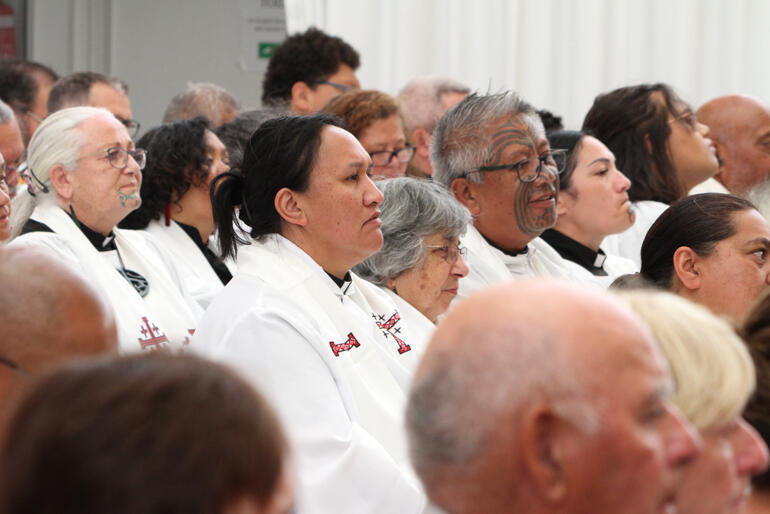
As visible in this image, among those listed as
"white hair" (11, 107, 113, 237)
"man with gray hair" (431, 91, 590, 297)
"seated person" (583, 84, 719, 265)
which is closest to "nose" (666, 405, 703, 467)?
"man with gray hair" (431, 91, 590, 297)

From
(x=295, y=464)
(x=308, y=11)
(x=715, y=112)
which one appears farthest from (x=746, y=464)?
(x=308, y=11)

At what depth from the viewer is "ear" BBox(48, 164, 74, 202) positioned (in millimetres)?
3848

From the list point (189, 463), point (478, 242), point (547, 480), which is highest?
point (189, 463)

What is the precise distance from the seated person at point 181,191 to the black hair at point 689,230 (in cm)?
192

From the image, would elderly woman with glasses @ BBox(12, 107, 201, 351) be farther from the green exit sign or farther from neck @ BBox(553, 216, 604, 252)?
the green exit sign

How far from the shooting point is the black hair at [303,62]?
18.7ft

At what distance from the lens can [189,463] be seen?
3.15 ft

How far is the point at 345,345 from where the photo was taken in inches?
114

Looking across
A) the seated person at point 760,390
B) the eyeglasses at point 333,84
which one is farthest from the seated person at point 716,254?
the eyeglasses at point 333,84

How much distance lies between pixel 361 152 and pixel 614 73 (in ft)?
13.0

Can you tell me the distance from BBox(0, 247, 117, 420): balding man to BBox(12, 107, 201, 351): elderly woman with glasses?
84.5 inches

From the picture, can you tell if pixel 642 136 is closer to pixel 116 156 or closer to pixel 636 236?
pixel 636 236

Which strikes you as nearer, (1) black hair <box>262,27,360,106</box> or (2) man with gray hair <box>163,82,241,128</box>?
(1) black hair <box>262,27,360,106</box>

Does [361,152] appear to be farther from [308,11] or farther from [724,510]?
[308,11]
